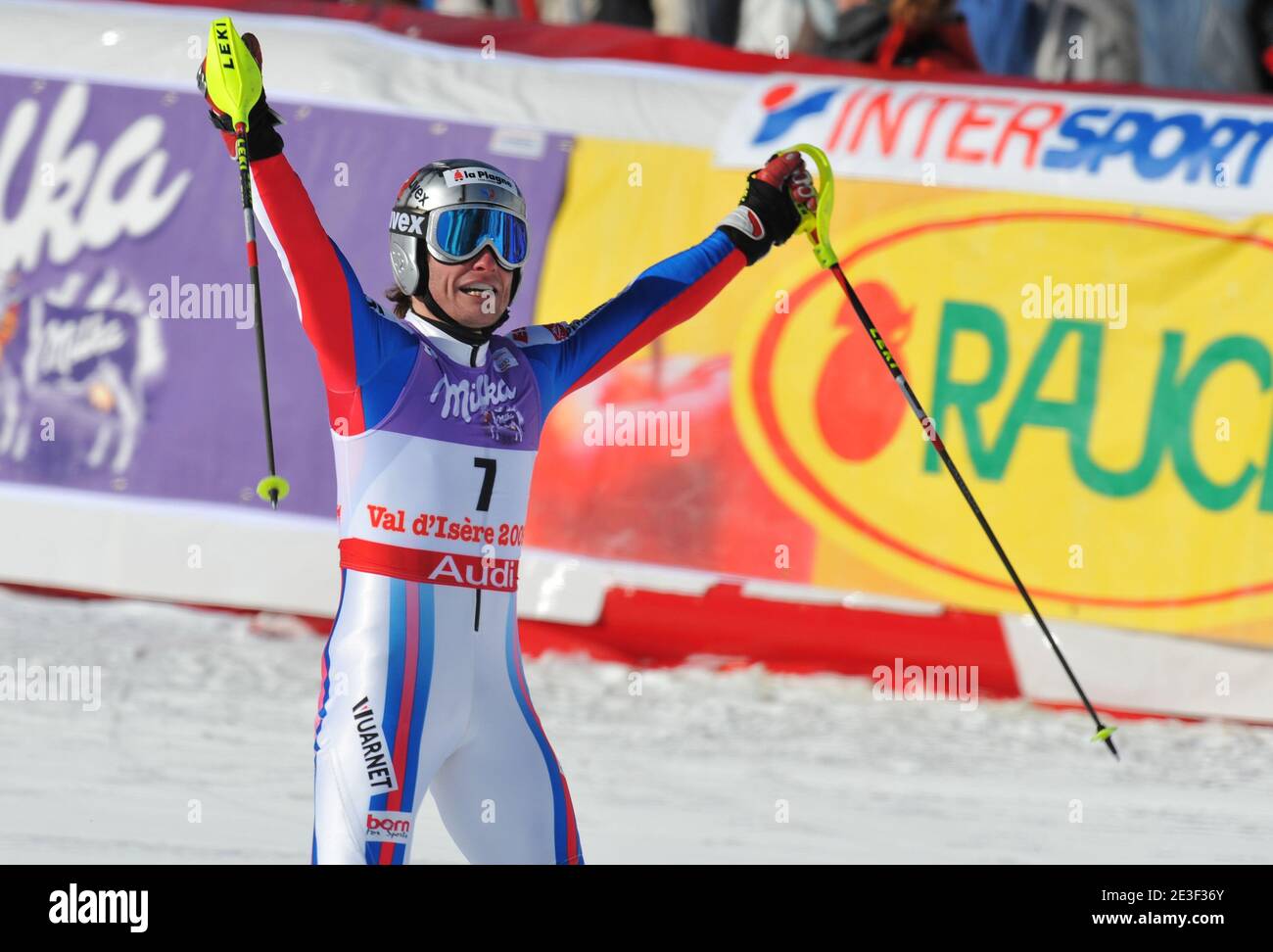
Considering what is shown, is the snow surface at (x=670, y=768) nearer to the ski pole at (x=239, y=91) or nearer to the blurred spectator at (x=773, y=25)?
the ski pole at (x=239, y=91)

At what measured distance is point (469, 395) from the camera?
11.9 feet

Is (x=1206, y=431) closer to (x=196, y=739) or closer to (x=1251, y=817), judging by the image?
(x=1251, y=817)

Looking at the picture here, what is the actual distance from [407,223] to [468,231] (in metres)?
0.13

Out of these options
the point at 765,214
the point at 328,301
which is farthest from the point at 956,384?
the point at 328,301

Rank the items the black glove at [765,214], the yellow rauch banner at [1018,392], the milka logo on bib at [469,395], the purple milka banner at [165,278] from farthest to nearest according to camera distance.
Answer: the purple milka banner at [165,278], the yellow rauch banner at [1018,392], the black glove at [765,214], the milka logo on bib at [469,395]

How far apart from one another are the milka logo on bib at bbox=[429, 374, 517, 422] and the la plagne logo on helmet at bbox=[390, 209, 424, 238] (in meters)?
0.30

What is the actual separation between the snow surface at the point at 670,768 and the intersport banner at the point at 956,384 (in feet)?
1.70

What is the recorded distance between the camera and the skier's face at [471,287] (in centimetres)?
366

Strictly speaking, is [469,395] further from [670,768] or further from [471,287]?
[670,768]

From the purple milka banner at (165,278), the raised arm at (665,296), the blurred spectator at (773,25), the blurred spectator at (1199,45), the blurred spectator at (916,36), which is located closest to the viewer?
the raised arm at (665,296)

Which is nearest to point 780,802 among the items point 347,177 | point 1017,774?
point 1017,774

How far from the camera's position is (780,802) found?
223 inches

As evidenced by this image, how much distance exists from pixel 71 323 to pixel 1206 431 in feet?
14.3

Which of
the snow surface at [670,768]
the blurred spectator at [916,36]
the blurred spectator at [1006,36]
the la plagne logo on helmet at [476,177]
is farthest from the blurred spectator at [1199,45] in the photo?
the la plagne logo on helmet at [476,177]
